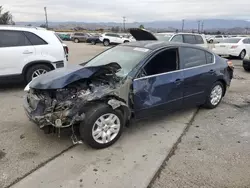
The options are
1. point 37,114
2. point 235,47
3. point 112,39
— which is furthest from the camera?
point 112,39

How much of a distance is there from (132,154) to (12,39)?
16.1 feet

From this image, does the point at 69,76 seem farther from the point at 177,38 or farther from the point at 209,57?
the point at 177,38

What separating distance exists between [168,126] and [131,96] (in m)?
1.09

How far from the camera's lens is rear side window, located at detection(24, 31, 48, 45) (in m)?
6.90

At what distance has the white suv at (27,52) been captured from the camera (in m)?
6.61

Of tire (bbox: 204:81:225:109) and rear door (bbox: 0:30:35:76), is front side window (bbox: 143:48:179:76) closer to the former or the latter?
tire (bbox: 204:81:225:109)

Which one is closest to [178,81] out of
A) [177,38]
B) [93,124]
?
[93,124]

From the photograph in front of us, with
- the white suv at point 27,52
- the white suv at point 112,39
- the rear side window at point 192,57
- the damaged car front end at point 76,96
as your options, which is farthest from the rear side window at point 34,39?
the white suv at point 112,39

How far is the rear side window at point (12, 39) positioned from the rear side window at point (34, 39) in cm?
8

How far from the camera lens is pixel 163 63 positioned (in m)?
4.54

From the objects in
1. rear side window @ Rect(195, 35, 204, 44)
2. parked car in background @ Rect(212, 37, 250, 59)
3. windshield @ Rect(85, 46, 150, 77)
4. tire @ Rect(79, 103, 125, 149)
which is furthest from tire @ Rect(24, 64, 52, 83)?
parked car in background @ Rect(212, 37, 250, 59)

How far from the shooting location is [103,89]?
3744mm

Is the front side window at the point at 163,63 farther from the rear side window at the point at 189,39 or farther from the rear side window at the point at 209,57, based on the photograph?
the rear side window at the point at 189,39

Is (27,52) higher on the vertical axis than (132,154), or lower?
higher
